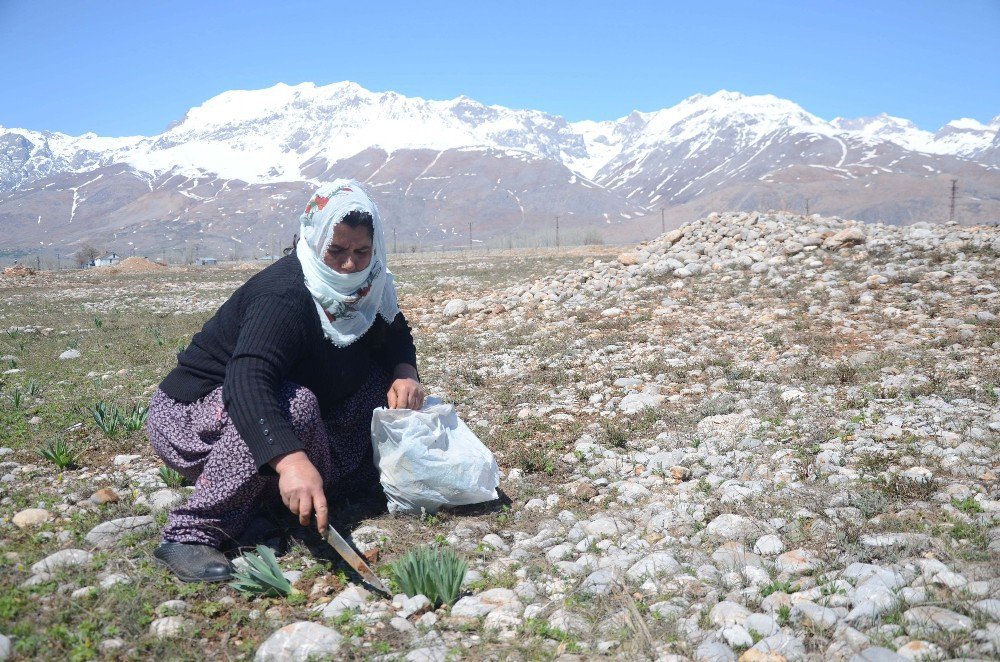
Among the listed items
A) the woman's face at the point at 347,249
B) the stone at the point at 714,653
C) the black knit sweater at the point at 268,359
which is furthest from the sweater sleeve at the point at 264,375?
the stone at the point at 714,653

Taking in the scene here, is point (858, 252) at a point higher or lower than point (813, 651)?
higher

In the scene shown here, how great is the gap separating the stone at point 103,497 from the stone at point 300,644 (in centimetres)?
188

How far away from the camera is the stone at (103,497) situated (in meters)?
3.83

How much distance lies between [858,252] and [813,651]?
30.7 feet

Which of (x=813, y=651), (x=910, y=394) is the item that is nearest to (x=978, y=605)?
(x=813, y=651)

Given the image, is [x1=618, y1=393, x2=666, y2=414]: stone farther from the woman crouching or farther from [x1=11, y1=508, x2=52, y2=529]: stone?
[x1=11, y1=508, x2=52, y2=529]: stone

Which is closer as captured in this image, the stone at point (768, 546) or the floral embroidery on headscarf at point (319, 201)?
the stone at point (768, 546)

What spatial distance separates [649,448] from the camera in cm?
443

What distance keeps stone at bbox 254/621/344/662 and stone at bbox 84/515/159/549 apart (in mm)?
1263

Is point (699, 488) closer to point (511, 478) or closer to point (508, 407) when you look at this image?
point (511, 478)

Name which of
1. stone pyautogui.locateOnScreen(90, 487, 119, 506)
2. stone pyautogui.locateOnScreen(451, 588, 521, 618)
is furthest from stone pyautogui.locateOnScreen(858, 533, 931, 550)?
stone pyautogui.locateOnScreen(90, 487, 119, 506)

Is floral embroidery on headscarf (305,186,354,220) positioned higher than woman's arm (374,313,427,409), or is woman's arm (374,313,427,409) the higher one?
floral embroidery on headscarf (305,186,354,220)

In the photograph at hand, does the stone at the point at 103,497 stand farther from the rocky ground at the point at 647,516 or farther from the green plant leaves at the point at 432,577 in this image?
the green plant leaves at the point at 432,577

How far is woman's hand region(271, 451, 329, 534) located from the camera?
279 centimetres
